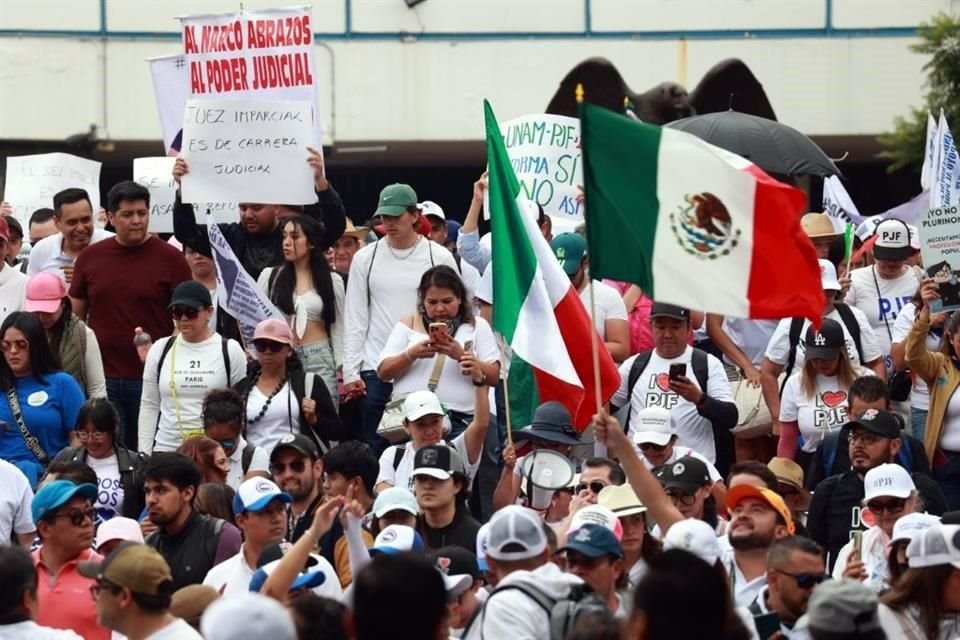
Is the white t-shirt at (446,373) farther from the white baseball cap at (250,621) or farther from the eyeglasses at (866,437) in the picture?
the white baseball cap at (250,621)

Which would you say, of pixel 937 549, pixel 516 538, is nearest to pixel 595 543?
pixel 516 538

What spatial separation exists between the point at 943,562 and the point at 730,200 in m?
1.60

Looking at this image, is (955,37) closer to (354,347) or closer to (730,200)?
(354,347)

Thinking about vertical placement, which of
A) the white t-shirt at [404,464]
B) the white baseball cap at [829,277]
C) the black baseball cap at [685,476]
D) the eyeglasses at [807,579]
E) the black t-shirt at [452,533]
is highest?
the white baseball cap at [829,277]

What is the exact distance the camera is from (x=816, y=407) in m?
12.7

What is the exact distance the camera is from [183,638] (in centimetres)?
791

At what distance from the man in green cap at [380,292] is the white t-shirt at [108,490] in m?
1.71

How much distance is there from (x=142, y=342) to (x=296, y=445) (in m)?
2.32

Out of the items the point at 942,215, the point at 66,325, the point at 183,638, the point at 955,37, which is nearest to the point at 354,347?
the point at 66,325

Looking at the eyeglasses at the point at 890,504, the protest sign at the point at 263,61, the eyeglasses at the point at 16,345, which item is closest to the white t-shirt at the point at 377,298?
the protest sign at the point at 263,61

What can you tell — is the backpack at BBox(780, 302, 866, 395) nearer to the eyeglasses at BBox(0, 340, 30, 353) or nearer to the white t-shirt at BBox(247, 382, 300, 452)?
the white t-shirt at BBox(247, 382, 300, 452)

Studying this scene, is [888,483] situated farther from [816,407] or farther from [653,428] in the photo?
[816,407]

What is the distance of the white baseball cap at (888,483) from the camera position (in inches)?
411

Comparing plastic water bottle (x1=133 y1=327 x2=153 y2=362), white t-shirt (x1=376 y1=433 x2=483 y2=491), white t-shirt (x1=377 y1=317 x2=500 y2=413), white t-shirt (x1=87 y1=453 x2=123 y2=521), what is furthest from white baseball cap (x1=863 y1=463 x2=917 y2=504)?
plastic water bottle (x1=133 y1=327 x2=153 y2=362)
